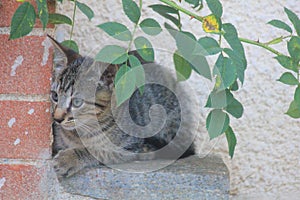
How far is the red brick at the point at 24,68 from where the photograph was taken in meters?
1.06

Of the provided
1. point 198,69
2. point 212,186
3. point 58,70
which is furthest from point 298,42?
point 58,70

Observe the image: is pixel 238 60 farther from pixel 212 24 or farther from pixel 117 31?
pixel 117 31

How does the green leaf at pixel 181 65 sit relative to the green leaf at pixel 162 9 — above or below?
below

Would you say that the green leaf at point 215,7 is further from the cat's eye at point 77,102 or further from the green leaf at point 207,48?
the cat's eye at point 77,102

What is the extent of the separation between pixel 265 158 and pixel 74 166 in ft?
1.87

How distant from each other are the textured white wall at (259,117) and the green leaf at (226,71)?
1.84 ft

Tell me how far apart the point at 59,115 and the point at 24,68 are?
0.12 metres

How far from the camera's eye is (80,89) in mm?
1133

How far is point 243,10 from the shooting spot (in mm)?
1375

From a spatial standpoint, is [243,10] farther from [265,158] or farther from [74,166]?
[74,166]

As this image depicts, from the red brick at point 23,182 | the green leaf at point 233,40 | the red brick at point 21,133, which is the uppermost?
the green leaf at point 233,40

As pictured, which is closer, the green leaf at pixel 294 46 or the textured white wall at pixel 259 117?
the green leaf at pixel 294 46

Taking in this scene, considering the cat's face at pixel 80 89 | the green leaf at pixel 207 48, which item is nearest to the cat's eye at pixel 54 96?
the cat's face at pixel 80 89

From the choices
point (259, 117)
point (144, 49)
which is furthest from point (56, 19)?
point (259, 117)
